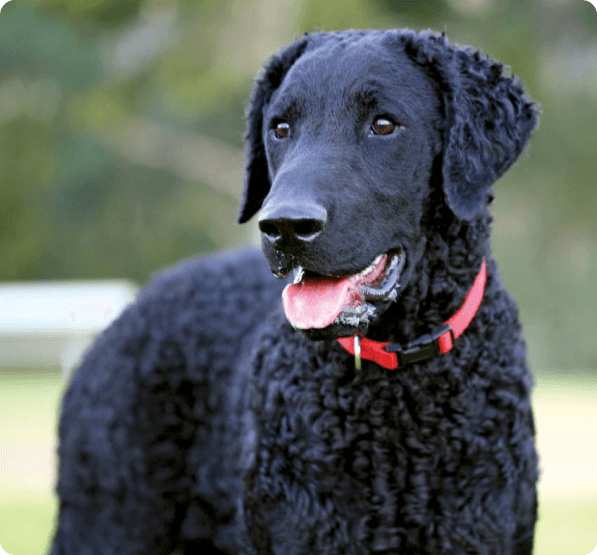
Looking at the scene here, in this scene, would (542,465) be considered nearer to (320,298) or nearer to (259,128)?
(259,128)

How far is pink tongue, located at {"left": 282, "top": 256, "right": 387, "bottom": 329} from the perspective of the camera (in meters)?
2.47

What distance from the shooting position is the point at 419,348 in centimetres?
279

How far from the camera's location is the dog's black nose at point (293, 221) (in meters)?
2.33

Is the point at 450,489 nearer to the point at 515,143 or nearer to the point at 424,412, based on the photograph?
the point at 424,412

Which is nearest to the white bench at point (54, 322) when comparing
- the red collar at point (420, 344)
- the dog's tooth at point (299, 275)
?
the red collar at point (420, 344)

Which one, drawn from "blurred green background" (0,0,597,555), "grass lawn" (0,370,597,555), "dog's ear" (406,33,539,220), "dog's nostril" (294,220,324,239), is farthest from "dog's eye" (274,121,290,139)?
"blurred green background" (0,0,597,555)

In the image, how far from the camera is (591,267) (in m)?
16.4

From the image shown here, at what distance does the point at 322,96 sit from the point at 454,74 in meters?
0.45

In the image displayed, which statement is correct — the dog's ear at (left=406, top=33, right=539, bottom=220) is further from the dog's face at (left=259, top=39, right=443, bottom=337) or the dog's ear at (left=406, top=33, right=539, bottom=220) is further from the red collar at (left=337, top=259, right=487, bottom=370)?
the red collar at (left=337, top=259, right=487, bottom=370)

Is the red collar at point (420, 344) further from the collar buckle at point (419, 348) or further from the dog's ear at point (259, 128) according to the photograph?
the dog's ear at point (259, 128)

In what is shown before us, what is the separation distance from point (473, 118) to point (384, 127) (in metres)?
0.32

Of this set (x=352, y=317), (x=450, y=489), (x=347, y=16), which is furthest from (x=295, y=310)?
(x=347, y=16)

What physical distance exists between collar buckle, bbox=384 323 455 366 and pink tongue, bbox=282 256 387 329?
12.1 inches

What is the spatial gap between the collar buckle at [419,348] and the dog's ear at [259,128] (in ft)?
2.80
